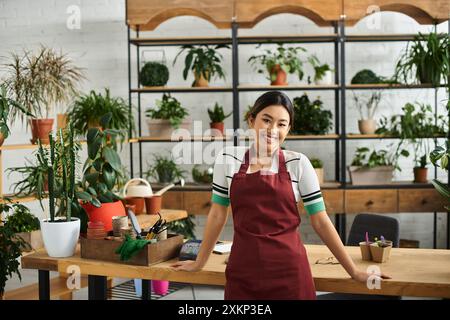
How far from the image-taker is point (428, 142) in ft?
18.3

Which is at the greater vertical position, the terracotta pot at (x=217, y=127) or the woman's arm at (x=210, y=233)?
the terracotta pot at (x=217, y=127)

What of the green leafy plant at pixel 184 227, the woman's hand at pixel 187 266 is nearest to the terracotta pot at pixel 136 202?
the woman's hand at pixel 187 266

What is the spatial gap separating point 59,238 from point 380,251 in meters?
1.47

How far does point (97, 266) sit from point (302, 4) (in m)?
3.42

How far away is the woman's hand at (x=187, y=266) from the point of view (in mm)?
2619

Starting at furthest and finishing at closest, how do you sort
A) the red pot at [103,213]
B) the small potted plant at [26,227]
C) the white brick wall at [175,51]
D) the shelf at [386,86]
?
the white brick wall at [175,51] < the shelf at [386,86] < the small potted plant at [26,227] < the red pot at [103,213]

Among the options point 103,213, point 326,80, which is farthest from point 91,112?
point 326,80

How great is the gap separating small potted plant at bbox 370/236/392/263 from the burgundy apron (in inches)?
19.6

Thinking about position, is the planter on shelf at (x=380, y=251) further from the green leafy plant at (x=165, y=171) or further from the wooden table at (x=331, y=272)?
the green leafy plant at (x=165, y=171)

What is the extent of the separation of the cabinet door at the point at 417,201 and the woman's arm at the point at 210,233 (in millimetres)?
3227

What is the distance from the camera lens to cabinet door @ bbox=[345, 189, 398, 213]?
5.40m

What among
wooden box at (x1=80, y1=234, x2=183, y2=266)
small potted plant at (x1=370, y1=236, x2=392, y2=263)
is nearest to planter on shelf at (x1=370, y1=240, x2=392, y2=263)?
small potted plant at (x1=370, y1=236, x2=392, y2=263)

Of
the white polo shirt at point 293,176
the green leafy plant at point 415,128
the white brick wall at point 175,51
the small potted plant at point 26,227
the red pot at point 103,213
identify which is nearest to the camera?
the white polo shirt at point 293,176
